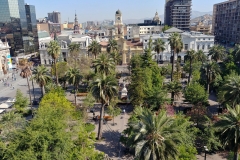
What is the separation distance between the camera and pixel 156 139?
597 inches

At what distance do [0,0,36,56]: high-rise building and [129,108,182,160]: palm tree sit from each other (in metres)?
93.5

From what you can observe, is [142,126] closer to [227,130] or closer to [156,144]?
[156,144]

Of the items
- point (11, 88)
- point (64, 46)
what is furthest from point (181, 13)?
point (11, 88)

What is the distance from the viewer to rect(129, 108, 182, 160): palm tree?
1512 centimetres

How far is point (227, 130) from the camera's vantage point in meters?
17.3

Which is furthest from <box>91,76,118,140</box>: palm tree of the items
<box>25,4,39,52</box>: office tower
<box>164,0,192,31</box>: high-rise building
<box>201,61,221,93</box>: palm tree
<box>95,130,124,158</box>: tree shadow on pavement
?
<box>164,0,192,31</box>: high-rise building

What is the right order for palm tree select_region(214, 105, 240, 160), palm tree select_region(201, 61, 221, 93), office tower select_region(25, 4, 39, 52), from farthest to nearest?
office tower select_region(25, 4, 39, 52) < palm tree select_region(201, 61, 221, 93) < palm tree select_region(214, 105, 240, 160)

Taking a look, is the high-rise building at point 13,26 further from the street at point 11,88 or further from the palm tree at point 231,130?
the palm tree at point 231,130

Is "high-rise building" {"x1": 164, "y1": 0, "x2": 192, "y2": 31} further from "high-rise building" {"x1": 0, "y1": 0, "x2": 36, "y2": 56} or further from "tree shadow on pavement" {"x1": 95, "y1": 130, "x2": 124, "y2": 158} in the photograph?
"tree shadow on pavement" {"x1": 95, "y1": 130, "x2": 124, "y2": 158}

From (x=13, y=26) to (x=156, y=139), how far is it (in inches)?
3887

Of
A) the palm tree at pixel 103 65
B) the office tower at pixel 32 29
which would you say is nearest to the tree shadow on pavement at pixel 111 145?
the palm tree at pixel 103 65

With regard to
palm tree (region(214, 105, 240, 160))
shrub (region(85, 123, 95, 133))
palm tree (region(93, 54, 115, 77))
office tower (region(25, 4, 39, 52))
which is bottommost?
shrub (region(85, 123, 95, 133))

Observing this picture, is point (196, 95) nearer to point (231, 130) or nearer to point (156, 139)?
point (231, 130)

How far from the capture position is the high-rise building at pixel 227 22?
106000 millimetres
